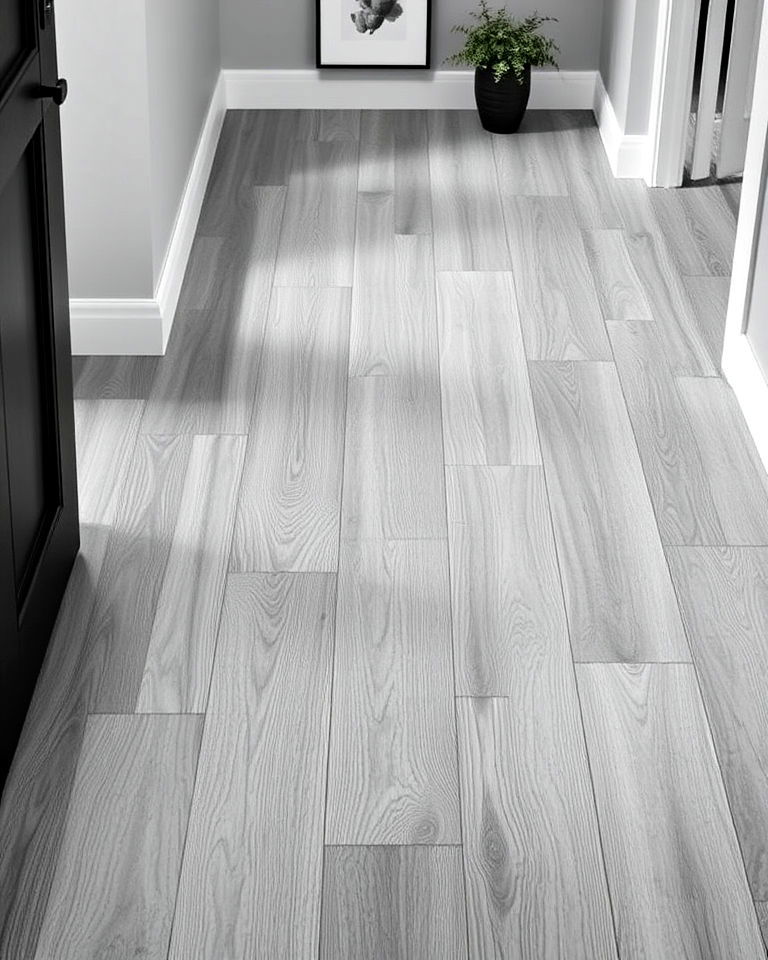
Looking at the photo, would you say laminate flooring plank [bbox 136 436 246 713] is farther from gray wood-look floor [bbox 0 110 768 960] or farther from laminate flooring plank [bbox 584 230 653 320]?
laminate flooring plank [bbox 584 230 653 320]

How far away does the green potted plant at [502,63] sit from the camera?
500cm

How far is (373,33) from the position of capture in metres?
5.24

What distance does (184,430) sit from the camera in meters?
3.26

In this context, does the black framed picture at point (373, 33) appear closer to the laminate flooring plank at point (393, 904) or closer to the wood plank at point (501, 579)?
the wood plank at point (501, 579)

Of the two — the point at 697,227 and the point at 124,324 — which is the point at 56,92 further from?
the point at 697,227

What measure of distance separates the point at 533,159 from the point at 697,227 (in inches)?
29.2

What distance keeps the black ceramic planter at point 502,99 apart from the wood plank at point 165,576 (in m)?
2.29

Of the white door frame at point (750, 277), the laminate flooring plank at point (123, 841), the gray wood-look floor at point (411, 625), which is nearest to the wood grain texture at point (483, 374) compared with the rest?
the gray wood-look floor at point (411, 625)

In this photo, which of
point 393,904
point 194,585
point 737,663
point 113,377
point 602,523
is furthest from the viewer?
point 113,377

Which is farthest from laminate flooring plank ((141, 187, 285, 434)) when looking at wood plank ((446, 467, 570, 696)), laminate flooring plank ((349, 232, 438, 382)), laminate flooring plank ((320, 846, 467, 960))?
laminate flooring plank ((320, 846, 467, 960))

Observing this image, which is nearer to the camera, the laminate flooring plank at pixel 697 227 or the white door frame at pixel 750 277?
the white door frame at pixel 750 277

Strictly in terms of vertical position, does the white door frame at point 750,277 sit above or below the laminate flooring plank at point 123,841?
above

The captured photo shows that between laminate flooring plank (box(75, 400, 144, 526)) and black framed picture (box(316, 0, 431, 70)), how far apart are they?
236cm

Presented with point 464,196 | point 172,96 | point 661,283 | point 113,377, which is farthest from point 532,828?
point 464,196
